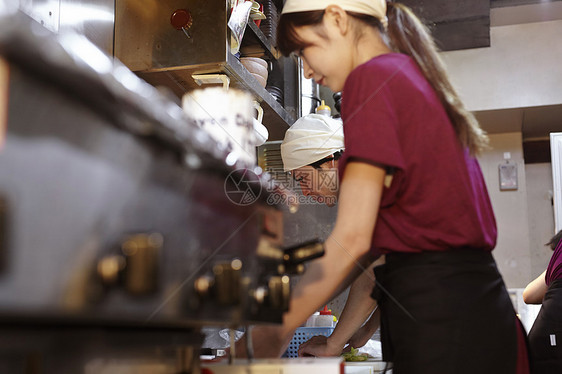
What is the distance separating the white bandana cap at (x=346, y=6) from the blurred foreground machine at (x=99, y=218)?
1.75 ft

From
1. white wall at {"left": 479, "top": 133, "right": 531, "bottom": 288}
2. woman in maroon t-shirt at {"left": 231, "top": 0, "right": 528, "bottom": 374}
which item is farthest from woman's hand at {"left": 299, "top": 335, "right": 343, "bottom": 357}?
white wall at {"left": 479, "top": 133, "right": 531, "bottom": 288}

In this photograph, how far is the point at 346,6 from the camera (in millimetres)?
1119

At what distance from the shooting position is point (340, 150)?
2.51 meters

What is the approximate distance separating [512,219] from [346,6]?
203 inches

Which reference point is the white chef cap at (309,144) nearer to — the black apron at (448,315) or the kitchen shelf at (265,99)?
the kitchen shelf at (265,99)

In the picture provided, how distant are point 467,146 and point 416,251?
0.20m

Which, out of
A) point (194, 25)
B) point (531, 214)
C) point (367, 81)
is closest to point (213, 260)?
point (367, 81)

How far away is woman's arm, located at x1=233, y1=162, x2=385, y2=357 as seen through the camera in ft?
3.00

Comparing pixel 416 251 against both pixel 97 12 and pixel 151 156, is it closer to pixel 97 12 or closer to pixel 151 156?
pixel 151 156

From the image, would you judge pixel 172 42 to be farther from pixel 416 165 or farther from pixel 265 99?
pixel 416 165

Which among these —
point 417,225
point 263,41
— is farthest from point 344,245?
point 263,41

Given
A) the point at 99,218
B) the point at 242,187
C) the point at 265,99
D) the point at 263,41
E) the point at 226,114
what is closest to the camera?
the point at 99,218

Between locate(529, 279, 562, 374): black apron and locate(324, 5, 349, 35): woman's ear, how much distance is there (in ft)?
5.65

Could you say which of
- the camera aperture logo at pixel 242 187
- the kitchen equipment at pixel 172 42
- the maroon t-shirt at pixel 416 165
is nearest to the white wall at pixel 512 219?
the kitchen equipment at pixel 172 42
